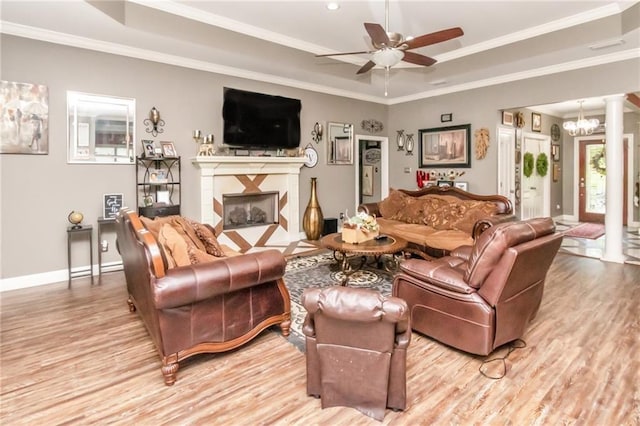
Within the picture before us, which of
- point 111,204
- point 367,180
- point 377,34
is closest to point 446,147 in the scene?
point 367,180

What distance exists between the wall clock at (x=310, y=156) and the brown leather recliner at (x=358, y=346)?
5.10m

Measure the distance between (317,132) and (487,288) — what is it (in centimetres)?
514

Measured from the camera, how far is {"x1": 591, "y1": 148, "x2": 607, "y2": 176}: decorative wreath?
921cm

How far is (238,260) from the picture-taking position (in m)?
2.51

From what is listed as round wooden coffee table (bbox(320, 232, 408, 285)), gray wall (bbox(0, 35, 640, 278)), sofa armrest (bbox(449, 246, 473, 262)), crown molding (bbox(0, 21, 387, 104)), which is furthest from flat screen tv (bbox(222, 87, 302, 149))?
sofa armrest (bbox(449, 246, 473, 262))

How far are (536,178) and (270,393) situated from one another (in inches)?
351

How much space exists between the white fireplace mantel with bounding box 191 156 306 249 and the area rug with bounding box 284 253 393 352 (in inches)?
54.1

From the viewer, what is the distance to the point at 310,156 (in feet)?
22.7

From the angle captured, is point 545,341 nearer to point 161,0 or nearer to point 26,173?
point 161,0

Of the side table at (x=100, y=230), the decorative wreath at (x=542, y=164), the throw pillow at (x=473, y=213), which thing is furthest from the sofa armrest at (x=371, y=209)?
the decorative wreath at (x=542, y=164)

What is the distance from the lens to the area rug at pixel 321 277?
3883mm

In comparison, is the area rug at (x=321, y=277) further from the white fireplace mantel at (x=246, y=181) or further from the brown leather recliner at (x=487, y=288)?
the white fireplace mantel at (x=246, y=181)

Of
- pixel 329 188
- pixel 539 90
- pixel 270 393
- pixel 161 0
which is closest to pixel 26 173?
pixel 161 0

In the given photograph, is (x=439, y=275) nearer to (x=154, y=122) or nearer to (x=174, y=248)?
(x=174, y=248)
